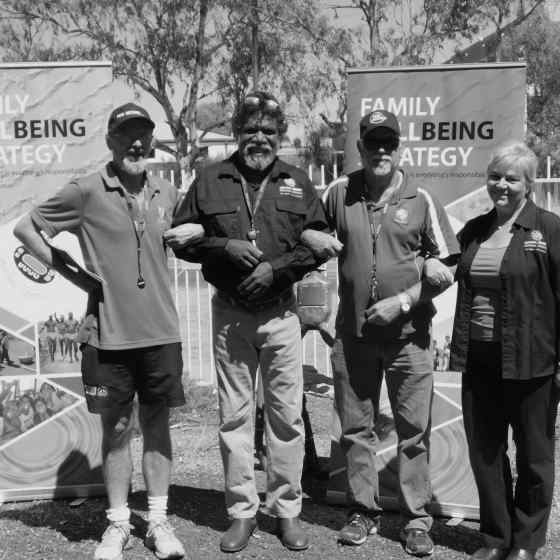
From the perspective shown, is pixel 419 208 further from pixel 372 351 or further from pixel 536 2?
pixel 536 2

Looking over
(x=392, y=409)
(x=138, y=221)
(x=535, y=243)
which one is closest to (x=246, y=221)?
(x=138, y=221)

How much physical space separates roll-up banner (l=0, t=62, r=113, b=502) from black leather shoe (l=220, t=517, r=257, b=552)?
1.11 m

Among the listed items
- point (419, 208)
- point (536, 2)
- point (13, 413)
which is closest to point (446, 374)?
point (419, 208)

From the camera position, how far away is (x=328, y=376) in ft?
24.8

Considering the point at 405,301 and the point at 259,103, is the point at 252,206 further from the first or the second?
the point at 405,301

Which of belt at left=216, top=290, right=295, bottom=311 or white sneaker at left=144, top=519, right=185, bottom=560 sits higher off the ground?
belt at left=216, top=290, right=295, bottom=311

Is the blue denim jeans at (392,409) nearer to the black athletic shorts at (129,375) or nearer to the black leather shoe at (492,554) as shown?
the black leather shoe at (492,554)

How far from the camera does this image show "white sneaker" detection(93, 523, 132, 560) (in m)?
3.77

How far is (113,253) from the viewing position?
3672 mm

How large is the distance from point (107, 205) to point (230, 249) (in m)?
0.62

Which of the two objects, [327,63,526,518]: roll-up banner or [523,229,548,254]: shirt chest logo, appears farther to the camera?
[327,63,526,518]: roll-up banner

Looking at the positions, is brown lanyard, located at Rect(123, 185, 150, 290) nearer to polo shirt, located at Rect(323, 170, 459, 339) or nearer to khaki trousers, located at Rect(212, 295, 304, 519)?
khaki trousers, located at Rect(212, 295, 304, 519)

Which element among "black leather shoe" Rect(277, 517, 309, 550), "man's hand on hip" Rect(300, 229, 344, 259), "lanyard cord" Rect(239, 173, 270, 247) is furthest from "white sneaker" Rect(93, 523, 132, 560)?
"man's hand on hip" Rect(300, 229, 344, 259)

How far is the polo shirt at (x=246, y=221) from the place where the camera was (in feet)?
12.1
